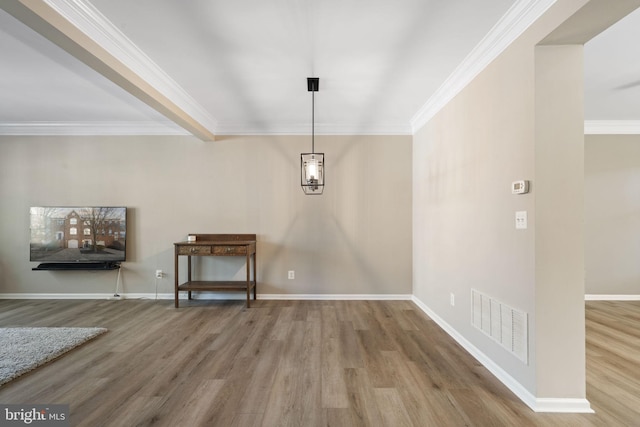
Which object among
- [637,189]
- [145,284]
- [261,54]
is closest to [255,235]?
[145,284]

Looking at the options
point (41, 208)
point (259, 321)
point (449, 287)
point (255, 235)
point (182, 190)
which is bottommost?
point (259, 321)

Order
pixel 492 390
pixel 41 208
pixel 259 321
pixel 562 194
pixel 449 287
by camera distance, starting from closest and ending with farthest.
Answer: pixel 562 194 < pixel 492 390 < pixel 449 287 < pixel 259 321 < pixel 41 208

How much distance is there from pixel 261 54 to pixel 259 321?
281 cm

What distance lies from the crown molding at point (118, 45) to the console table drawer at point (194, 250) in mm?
1743

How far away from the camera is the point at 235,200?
441 centimetres

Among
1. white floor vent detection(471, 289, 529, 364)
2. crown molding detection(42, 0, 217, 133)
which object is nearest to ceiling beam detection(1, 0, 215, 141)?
crown molding detection(42, 0, 217, 133)

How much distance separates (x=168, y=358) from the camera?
251cm

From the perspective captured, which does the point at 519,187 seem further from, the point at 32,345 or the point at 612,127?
the point at 32,345

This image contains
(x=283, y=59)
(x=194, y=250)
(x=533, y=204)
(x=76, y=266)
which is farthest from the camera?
(x=76, y=266)

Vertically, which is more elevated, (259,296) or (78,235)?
(78,235)

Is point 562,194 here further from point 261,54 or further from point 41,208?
point 41,208

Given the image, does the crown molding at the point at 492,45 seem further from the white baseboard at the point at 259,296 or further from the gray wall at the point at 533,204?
the white baseboard at the point at 259,296

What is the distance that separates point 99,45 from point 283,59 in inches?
53.8

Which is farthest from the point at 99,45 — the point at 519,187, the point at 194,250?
the point at 519,187
